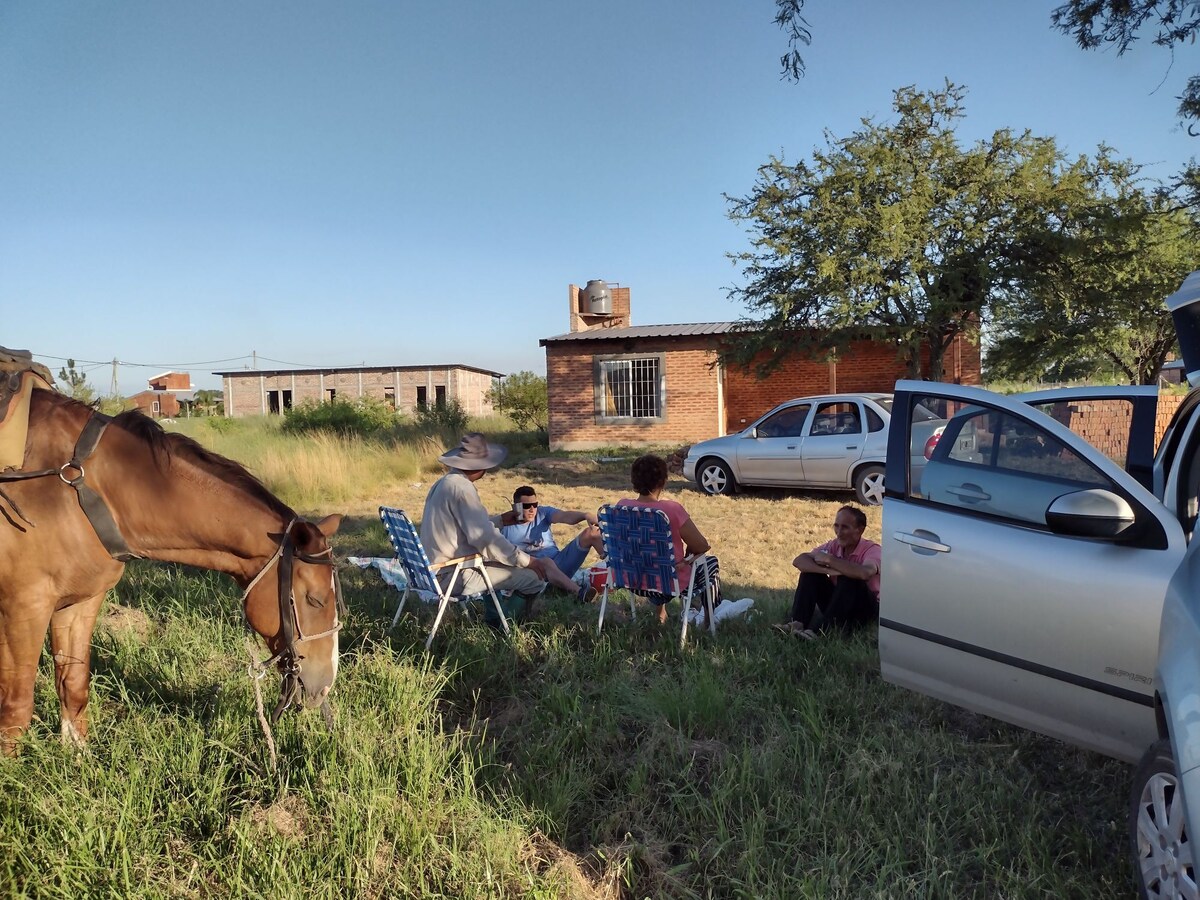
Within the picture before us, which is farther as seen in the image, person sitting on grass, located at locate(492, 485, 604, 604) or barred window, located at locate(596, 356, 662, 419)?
barred window, located at locate(596, 356, 662, 419)

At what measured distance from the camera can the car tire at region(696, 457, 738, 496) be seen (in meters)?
12.0

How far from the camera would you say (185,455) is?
3131mm

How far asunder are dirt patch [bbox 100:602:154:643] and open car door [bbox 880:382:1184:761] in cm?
409

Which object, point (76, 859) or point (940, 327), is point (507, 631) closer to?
point (76, 859)

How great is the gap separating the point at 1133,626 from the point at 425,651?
10.6ft

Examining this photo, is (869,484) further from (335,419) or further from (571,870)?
(335,419)

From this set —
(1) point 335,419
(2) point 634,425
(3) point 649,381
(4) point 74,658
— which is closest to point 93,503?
(4) point 74,658

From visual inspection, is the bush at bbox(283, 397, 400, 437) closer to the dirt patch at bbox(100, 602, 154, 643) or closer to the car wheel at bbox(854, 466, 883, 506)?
the car wheel at bbox(854, 466, 883, 506)

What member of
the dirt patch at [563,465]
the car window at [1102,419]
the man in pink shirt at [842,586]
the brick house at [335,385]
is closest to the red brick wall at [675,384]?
the dirt patch at [563,465]

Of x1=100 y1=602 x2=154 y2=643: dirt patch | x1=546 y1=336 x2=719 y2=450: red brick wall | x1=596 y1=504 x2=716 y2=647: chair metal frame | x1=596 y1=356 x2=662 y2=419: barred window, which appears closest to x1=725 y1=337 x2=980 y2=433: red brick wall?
x1=546 y1=336 x2=719 y2=450: red brick wall

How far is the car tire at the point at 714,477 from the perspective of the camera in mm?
12031

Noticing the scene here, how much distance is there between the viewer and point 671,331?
1983 centimetres

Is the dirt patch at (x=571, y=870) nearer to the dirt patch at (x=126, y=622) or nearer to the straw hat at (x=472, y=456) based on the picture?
the straw hat at (x=472, y=456)

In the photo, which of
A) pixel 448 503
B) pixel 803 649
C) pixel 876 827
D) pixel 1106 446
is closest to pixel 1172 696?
pixel 876 827
